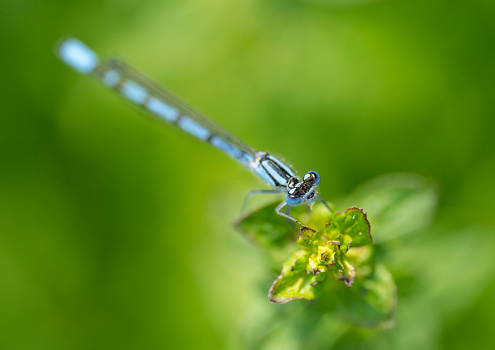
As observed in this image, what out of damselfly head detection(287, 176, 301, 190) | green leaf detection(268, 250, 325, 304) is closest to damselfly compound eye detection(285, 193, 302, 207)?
damselfly head detection(287, 176, 301, 190)

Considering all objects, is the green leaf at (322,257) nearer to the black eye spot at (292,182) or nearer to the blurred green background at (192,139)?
the black eye spot at (292,182)

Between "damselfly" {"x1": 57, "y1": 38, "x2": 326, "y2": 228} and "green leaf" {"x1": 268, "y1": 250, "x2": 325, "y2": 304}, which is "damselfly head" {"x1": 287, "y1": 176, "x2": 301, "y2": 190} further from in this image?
"green leaf" {"x1": 268, "y1": 250, "x2": 325, "y2": 304}

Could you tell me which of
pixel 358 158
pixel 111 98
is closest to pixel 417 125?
pixel 358 158

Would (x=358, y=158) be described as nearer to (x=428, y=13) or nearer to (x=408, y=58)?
(x=408, y=58)

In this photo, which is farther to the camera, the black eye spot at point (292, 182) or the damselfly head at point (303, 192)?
the black eye spot at point (292, 182)

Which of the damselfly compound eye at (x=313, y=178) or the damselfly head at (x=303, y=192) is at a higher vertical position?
the damselfly compound eye at (x=313, y=178)

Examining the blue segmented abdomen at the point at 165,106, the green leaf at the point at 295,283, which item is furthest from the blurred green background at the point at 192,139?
the green leaf at the point at 295,283

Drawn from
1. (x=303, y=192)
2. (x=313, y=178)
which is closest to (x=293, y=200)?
(x=303, y=192)

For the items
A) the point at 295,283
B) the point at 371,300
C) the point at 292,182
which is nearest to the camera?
the point at 295,283

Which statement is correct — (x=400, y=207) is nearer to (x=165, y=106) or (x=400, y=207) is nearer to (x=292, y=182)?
(x=292, y=182)
